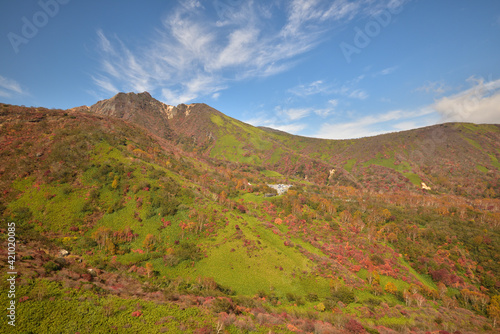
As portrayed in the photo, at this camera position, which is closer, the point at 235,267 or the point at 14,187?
the point at 14,187

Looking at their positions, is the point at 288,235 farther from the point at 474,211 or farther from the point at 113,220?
the point at 474,211

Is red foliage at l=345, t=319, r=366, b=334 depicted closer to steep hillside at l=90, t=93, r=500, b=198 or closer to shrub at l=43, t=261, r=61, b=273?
shrub at l=43, t=261, r=61, b=273

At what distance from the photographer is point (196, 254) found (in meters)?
34.8

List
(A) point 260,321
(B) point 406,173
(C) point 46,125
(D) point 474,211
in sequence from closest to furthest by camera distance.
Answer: (A) point 260,321 < (C) point 46,125 < (D) point 474,211 < (B) point 406,173

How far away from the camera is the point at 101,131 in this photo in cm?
5453

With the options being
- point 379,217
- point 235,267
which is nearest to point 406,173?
point 379,217

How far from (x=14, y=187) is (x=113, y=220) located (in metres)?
18.4

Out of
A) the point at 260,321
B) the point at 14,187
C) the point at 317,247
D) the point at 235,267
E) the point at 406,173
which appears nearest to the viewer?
the point at 260,321

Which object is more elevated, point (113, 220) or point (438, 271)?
point (113, 220)

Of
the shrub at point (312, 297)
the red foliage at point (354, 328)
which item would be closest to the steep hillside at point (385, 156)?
the shrub at point (312, 297)

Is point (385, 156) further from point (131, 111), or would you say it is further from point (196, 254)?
point (131, 111)

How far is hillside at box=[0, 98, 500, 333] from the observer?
60.4ft

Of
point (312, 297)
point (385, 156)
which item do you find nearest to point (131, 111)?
point (312, 297)

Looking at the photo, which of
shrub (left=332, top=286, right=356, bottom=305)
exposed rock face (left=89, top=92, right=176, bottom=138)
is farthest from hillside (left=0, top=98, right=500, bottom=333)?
exposed rock face (left=89, top=92, right=176, bottom=138)
